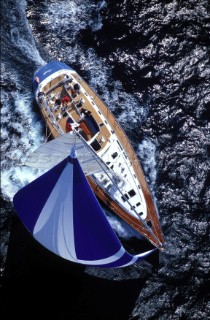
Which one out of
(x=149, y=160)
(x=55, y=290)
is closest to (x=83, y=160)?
(x=149, y=160)

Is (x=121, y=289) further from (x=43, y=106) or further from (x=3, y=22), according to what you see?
(x=3, y=22)

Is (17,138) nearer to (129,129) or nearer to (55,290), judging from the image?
(129,129)

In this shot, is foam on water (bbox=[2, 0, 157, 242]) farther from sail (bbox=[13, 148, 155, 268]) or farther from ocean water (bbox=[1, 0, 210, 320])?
sail (bbox=[13, 148, 155, 268])

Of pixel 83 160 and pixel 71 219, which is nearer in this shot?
pixel 71 219

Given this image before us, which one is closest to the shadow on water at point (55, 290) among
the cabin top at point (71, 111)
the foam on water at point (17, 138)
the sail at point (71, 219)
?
the sail at point (71, 219)

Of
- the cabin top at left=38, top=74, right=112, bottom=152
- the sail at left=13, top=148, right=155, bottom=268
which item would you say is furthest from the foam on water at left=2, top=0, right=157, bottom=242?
the sail at left=13, top=148, right=155, bottom=268

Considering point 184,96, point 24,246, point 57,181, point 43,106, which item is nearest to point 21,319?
point 24,246
